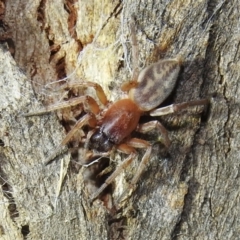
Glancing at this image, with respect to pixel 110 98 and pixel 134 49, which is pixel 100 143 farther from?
pixel 134 49

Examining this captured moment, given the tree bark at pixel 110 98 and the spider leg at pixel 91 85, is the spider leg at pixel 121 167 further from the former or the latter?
the spider leg at pixel 91 85

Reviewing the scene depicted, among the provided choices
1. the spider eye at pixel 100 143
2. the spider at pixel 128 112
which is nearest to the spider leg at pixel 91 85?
the spider at pixel 128 112

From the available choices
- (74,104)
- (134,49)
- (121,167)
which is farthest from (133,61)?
(121,167)

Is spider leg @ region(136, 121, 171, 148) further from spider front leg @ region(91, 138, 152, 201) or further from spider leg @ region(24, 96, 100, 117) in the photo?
spider leg @ region(24, 96, 100, 117)

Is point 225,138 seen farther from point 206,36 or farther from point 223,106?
point 206,36

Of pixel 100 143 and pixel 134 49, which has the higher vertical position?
pixel 134 49

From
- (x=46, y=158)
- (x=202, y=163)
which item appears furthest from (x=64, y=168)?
(x=202, y=163)

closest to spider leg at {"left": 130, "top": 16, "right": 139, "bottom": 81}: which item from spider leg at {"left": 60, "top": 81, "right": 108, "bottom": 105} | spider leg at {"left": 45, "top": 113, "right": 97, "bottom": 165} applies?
spider leg at {"left": 60, "top": 81, "right": 108, "bottom": 105}
